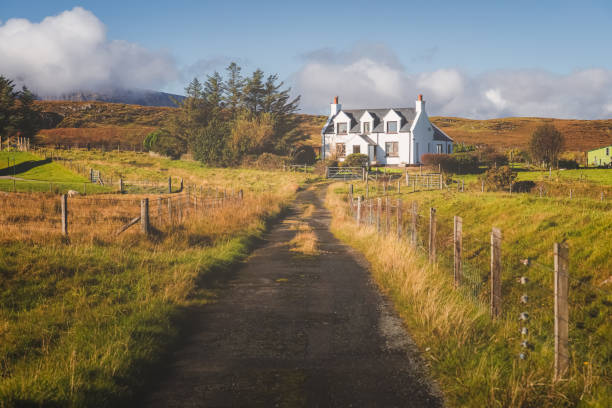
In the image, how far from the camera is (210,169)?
201 feet

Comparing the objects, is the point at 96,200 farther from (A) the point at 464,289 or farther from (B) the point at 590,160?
(B) the point at 590,160

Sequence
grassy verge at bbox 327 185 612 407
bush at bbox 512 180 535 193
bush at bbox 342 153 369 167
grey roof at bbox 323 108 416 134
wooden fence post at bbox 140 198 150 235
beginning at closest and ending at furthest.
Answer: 1. grassy verge at bbox 327 185 612 407
2. wooden fence post at bbox 140 198 150 235
3. bush at bbox 512 180 535 193
4. bush at bbox 342 153 369 167
5. grey roof at bbox 323 108 416 134

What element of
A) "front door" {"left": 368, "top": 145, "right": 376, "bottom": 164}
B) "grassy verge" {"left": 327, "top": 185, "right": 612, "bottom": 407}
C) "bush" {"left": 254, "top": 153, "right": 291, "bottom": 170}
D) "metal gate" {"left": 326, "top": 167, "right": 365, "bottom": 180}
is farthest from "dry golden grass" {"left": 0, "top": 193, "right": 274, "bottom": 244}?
"front door" {"left": 368, "top": 145, "right": 376, "bottom": 164}

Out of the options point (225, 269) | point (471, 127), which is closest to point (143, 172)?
point (225, 269)

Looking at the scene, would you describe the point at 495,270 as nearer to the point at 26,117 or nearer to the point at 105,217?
the point at 105,217

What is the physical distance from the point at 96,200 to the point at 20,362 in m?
30.1

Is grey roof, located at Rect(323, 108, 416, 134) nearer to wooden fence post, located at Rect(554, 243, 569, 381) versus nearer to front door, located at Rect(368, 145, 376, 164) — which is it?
front door, located at Rect(368, 145, 376, 164)

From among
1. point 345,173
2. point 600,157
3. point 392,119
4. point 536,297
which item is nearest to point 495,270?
point 536,297

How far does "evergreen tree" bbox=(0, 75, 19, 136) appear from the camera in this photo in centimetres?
7869

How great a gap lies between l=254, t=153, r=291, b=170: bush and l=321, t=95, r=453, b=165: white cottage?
5.56 meters

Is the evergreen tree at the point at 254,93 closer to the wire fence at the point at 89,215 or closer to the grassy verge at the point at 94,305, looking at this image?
the wire fence at the point at 89,215

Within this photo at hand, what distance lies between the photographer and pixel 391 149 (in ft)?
201

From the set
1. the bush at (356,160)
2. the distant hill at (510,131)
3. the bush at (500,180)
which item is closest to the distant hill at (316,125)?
the distant hill at (510,131)

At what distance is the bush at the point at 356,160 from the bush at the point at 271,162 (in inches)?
314
